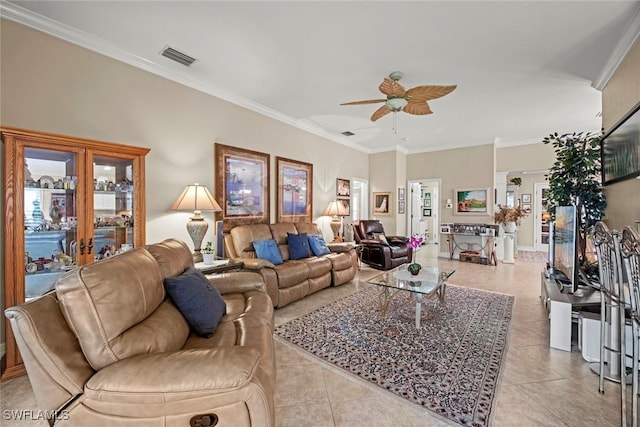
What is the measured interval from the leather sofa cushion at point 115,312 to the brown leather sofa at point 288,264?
179 centimetres

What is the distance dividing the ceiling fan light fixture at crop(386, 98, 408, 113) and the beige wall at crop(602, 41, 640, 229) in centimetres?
201

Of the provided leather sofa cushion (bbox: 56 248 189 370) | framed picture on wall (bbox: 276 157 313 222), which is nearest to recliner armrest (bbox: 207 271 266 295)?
leather sofa cushion (bbox: 56 248 189 370)

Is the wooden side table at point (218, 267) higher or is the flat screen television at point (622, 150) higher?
the flat screen television at point (622, 150)

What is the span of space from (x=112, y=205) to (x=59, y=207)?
39 cm

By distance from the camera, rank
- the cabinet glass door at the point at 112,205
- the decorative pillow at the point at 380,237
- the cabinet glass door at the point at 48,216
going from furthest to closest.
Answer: the decorative pillow at the point at 380,237 → the cabinet glass door at the point at 112,205 → the cabinet glass door at the point at 48,216

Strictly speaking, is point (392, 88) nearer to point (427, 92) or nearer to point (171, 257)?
point (427, 92)

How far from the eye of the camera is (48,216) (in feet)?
7.63

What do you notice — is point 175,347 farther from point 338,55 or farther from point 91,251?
point 338,55

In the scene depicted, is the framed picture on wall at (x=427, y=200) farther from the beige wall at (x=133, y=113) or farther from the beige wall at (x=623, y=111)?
the beige wall at (x=133, y=113)

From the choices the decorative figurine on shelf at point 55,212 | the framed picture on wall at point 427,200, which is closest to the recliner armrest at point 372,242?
the decorative figurine on shelf at point 55,212

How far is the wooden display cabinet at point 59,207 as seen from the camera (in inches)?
82.3

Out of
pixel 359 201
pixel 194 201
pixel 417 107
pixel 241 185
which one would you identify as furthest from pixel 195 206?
pixel 359 201

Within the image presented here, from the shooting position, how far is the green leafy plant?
321 cm

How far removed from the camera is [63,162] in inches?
93.5
